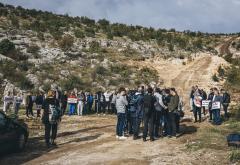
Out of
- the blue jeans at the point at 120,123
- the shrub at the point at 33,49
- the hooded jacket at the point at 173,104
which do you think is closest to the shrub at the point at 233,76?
the shrub at the point at 33,49

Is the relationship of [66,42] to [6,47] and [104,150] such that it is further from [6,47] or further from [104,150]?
[104,150]

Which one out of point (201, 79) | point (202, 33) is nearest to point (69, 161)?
point (201, 79)

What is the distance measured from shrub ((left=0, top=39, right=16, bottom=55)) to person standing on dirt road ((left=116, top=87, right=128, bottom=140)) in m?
26.3

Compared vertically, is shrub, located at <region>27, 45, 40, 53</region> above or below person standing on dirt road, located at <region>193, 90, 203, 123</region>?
above

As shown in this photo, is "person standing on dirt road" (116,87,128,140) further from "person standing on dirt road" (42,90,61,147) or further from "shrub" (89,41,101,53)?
"shrub" (89,41,101,53)

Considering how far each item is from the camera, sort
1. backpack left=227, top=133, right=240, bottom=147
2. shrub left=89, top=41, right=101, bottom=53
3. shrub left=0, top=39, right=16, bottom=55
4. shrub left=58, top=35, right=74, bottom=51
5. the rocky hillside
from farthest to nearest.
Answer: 1. shrub left=89, top=41, right=101, bottom=53
2. shrub left=58, top=35, right=74, bottom=51
3. shrub left=0, top=39, right=16, bottom=55
4. the rocky hillside
5. backpack left=227, top=133, right=240, bottom=147

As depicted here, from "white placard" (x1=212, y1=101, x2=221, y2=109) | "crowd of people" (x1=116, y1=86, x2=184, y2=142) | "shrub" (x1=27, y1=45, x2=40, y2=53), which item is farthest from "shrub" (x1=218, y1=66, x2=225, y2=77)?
"crowd of people" (x1=116, y1=86, x2=184, y2=142)

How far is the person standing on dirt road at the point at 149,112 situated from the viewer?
17.5m

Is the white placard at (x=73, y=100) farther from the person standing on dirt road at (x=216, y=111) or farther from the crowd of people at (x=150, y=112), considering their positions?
the crowd of people at (x=150, y=112)

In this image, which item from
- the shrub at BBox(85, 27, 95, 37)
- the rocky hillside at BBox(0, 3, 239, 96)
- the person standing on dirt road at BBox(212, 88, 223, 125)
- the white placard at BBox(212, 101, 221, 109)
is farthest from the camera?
the shrub at BBox(85, 27, 95, 37)

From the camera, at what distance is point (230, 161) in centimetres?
1442

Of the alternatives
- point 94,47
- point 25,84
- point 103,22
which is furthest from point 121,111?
point 103,22

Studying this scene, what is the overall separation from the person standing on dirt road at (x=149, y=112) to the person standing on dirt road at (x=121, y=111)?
82cm

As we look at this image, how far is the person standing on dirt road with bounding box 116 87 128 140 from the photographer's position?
18.0 meters
